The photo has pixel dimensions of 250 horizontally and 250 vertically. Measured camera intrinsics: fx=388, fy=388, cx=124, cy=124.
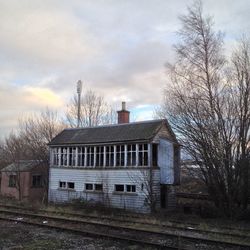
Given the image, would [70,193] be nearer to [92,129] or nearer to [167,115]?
[92,129]

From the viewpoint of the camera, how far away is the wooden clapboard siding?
84.3ft

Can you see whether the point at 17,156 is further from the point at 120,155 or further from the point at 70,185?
the point at 120,155

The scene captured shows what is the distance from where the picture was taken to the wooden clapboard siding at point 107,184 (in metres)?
25.7

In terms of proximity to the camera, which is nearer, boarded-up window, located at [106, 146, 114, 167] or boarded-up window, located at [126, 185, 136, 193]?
boarded-up window, located at [126, 185, 136, 193]

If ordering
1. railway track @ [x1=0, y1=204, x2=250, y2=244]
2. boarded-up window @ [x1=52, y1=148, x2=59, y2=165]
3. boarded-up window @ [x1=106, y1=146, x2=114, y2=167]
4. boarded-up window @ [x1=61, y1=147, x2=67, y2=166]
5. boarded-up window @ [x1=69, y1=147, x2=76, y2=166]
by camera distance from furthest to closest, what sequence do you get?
boarded-up window @ [x1=52, y1=148, x2=59, y2=165], boarded-up window @ [x1=61, y1=147, x2=67, y2=166], boarded-up window @ [x1=69, y1=147, x2=76, y2=166], boarded-up window @ [x1=106, y1=146, x2=114, y2=167], railway track @ [x1=0, y1=204, x2=250, y2=244]

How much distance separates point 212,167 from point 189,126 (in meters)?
2.95

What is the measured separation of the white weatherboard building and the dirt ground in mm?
10935

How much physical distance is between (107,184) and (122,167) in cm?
187

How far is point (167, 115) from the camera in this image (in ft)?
86.4

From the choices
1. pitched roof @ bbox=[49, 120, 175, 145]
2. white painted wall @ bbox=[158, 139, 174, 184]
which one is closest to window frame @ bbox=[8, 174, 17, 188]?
pitched roof @ bbox=[49, 120, 175, 145]

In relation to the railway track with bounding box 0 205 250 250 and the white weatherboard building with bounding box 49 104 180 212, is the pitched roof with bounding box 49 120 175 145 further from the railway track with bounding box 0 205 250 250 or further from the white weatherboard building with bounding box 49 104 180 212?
the railway track with bounding box 0 205 250 250

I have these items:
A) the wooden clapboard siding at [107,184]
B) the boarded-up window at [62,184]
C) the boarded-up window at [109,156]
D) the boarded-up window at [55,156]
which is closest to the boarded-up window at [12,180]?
the wooden clapboard siding at [107,184]

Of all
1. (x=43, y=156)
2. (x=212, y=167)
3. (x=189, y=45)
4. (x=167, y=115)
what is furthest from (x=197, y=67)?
(x=43, y=156)

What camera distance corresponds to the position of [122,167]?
88.4 feet
